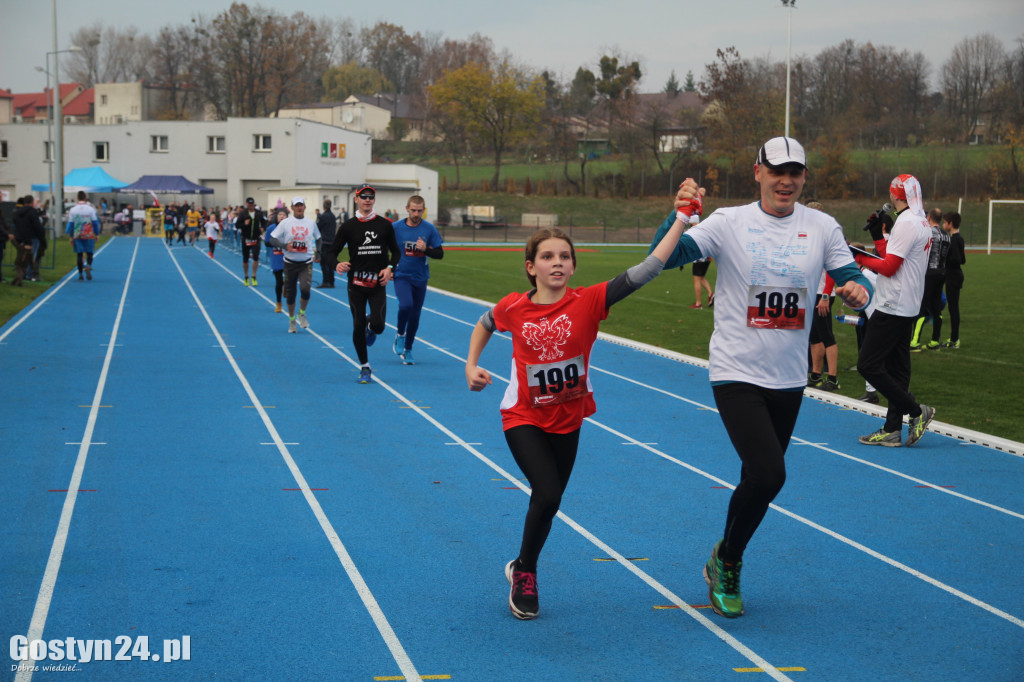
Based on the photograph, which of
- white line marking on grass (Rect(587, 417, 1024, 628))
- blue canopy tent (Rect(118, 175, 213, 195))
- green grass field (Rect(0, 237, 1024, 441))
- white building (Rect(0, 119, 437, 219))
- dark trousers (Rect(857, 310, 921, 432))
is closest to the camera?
white line marking on grass (Rect(587, 417, 1024, 628))

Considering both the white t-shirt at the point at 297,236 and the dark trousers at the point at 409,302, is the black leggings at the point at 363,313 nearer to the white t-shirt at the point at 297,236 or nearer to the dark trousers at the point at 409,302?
the dark trousers at the point at 409,302

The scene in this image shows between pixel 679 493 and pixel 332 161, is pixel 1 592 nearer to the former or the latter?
pixel 679 493

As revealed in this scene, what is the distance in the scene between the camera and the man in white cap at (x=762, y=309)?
454 cm

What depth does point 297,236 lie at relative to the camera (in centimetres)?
1616

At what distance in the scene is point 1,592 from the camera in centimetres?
488

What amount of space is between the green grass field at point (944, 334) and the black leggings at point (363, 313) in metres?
4.01

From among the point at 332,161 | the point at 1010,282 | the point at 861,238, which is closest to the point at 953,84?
the point at 861,238

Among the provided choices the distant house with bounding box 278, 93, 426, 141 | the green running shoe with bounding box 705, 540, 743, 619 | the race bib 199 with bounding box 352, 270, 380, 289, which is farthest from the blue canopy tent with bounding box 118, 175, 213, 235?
the green running shoe with bounding box 705, 540, 743, 619

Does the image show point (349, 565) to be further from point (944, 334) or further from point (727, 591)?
point (944, 334)

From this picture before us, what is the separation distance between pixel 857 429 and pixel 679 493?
3124 millimetres

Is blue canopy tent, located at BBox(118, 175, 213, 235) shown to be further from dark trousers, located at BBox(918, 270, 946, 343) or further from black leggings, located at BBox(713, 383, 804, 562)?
black leggings, located at BBox(713, 383, 804, 562)

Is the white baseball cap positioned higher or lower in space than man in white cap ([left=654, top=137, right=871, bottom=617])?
higher

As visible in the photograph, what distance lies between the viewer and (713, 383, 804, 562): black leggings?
176 inches

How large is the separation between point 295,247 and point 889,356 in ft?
33.7
